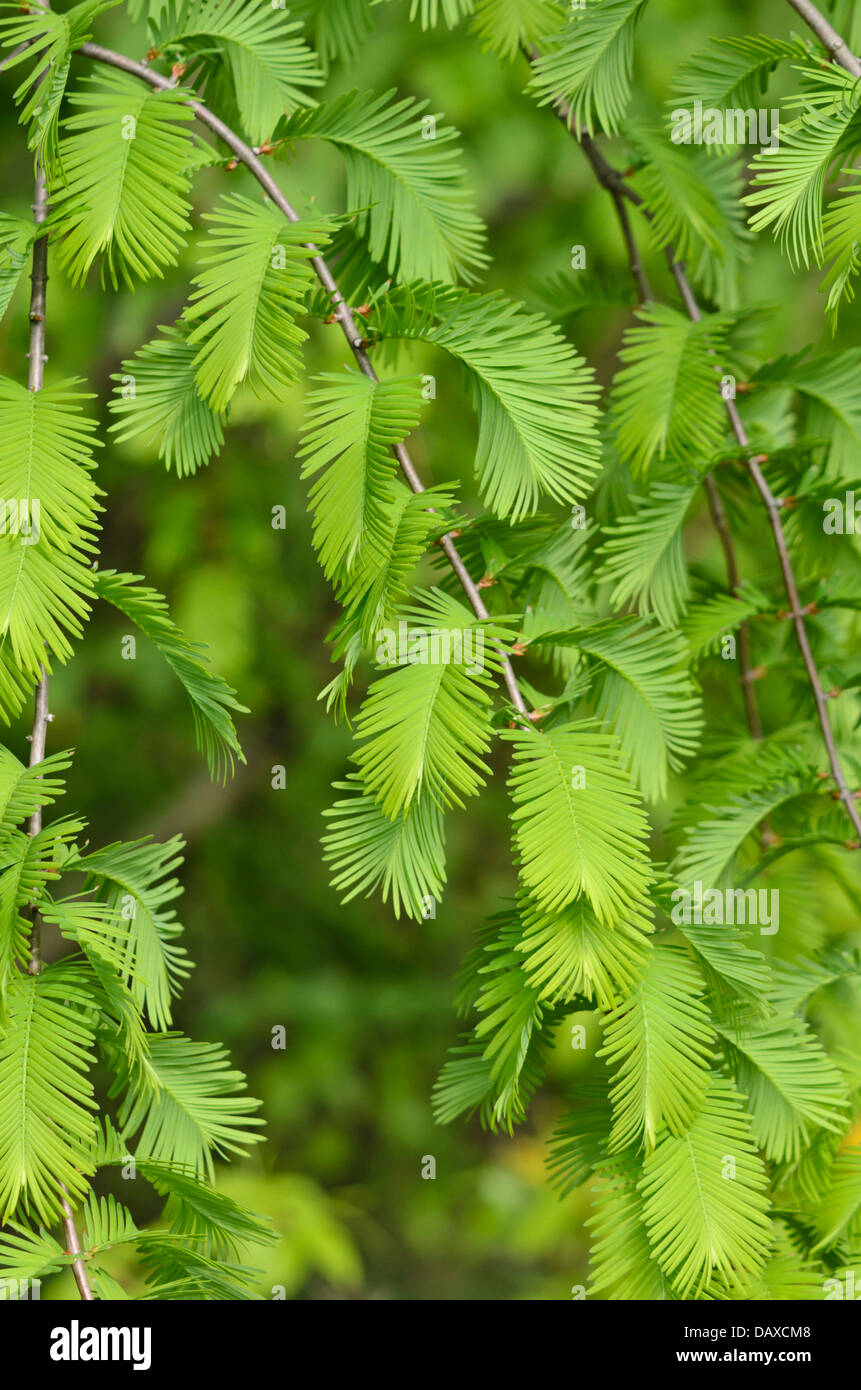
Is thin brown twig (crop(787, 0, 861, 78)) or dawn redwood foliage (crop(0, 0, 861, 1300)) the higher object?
thin brown twig (crop(787, 0, 861, 78))

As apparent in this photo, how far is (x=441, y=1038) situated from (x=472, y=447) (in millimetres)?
1213

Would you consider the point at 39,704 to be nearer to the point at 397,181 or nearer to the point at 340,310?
the point at 340,310

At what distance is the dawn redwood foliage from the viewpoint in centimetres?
54

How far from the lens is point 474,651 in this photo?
1.85ft

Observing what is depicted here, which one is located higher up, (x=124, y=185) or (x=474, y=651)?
(x=124, y=185)

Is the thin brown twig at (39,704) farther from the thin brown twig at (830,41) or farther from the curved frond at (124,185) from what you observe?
the thin brown twig at (830,41)

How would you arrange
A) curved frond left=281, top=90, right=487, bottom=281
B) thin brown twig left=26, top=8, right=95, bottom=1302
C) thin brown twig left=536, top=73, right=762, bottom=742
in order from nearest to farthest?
1. thin brown twig left=26, top=8, right=95, bottom=1302
2. curved frond left=281, top=90, right=487, bottom=281
3. thin brown twig left=536, top=73, right=762, bottom=742

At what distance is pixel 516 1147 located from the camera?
2912mm

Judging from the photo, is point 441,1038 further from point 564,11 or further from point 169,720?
point 564,11

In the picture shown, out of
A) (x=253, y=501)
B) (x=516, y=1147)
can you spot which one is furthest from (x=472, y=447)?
(x=516, y=1147)

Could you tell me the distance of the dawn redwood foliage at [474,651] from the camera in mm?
544

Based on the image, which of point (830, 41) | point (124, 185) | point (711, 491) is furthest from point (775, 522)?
point (124, 185)

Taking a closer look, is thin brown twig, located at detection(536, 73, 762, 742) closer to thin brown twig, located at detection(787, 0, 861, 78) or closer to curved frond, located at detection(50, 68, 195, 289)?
thin brown twig, located at detection(787, 0, 861, 78)

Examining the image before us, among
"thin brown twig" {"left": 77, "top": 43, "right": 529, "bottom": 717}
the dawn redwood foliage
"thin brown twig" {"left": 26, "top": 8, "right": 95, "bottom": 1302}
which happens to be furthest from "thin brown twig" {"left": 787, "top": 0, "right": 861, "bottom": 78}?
"thin brown twig" {"left": 26, "top": 8, "right": 95, "bottom": 1302}
